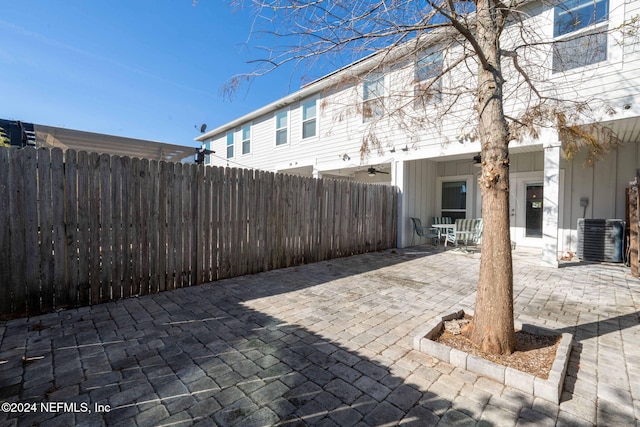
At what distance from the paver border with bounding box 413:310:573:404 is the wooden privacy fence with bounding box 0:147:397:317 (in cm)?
356

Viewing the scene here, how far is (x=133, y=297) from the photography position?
394 cm

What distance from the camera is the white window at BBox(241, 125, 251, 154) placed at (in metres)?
13.6

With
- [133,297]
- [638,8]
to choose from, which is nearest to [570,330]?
[133,297]

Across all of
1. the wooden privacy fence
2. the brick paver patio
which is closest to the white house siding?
the brick paver patio

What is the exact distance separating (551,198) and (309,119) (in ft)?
25.6

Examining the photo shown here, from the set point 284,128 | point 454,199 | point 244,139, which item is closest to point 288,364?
point 454,199

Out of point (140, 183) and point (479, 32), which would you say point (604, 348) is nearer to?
point (479, 32)

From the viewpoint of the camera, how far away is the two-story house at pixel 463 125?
3.54 metres

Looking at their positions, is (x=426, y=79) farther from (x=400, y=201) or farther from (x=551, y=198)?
(x=400, y=201)

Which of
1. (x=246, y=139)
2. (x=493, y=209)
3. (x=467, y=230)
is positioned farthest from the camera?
(x=246, y=139)

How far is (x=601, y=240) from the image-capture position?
21.6 feet

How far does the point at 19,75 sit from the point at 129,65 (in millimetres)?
2506

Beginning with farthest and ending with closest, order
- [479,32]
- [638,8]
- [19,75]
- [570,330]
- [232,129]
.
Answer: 1. [232,129]
2. [19,75]
3. [638,8]
4. [570,330]
5. [479,32]

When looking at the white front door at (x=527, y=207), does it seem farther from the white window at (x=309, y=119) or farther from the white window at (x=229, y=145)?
the white window at (x=229, y=145)
